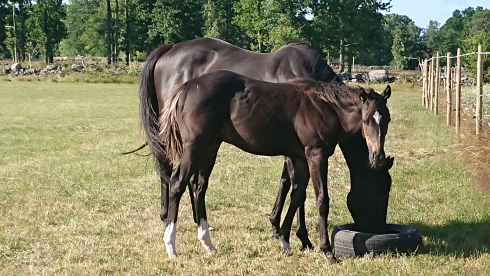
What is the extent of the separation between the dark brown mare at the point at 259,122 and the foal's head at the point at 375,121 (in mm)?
198

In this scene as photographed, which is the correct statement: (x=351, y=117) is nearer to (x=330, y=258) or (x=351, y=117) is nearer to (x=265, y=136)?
(x=265, y=136)

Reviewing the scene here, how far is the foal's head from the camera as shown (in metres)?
5.01

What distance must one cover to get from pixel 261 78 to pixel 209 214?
5.89 ft

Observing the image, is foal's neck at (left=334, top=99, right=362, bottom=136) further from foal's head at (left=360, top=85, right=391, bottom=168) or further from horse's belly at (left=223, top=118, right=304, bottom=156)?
horse's belly at (left=223, top=118, right=304, bottom=156)

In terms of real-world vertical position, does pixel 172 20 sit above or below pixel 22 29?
above

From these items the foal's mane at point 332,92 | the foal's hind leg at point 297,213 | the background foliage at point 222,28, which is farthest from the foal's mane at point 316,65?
the background foliage at point 222,28

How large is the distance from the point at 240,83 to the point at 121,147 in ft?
27.5

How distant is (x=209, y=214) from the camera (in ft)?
24.5

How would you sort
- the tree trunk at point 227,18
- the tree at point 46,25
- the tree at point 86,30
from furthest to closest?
→ the tree at point 86,30 → the tree trunk at point 227,18 → the tree at point 46,25

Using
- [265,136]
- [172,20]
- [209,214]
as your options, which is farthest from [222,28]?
[265,136]

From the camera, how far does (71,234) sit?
6430mm

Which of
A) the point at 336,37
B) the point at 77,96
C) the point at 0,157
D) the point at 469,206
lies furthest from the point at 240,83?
the point at 336,37

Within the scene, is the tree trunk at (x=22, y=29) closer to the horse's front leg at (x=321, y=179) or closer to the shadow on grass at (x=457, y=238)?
the shadow on grass at (x=457, y=238)

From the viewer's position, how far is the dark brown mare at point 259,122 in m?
5.44
